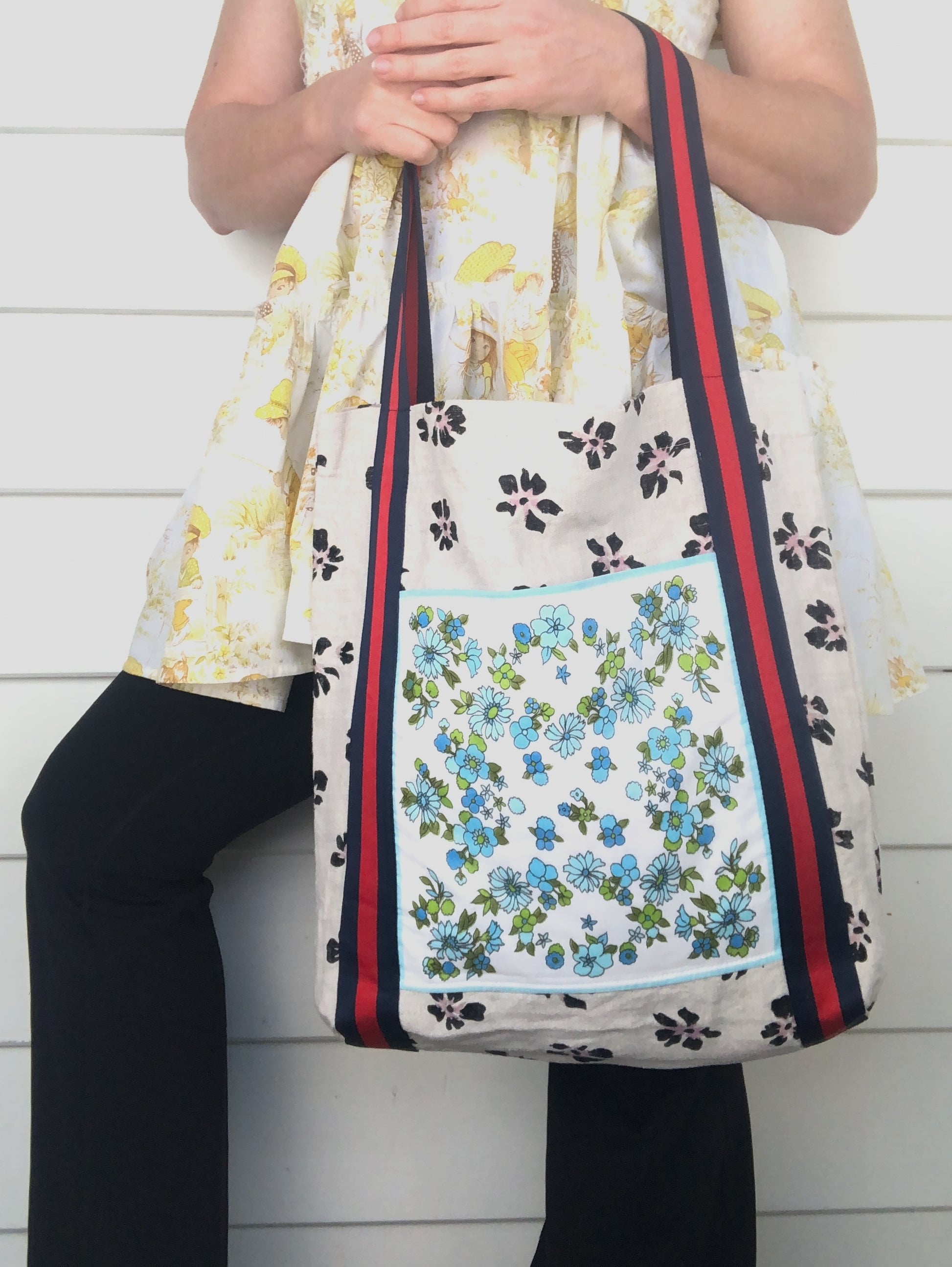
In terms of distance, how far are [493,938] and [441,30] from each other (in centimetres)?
50

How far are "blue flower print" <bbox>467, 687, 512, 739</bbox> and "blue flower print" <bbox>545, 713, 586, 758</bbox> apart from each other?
0.02 metres

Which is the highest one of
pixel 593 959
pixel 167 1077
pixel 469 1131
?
pixel 593 959

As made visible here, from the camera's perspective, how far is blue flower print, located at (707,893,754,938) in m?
0.48

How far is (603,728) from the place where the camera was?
50 cm

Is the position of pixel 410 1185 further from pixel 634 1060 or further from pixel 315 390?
pixel 315 390

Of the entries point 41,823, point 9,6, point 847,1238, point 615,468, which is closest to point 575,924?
point 615,468

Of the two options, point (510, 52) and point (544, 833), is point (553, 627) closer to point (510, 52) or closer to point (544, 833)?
point (544, 833)

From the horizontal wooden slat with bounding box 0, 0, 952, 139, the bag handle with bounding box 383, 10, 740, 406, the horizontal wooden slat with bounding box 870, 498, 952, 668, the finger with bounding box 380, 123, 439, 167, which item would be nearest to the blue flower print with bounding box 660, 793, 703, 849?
the bag handle with bounding box 383, 10, 740, 406

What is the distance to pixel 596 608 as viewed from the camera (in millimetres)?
514

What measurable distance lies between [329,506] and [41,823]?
28 centimetres

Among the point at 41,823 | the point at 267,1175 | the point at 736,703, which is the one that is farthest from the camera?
the point at 267,1175

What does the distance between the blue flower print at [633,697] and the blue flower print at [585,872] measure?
73 mm

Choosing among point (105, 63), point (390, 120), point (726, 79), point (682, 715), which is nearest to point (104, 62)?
point (105, 63)

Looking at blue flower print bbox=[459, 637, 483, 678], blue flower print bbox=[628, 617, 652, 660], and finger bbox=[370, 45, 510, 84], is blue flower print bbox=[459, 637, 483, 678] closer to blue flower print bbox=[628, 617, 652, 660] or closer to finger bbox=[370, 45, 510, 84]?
blue flower print bbox=[628, 617, 652, 660]
